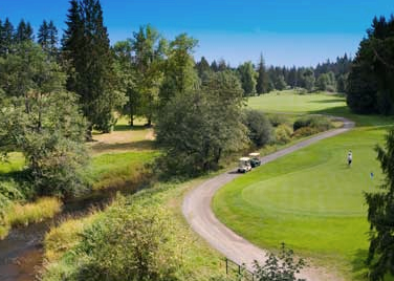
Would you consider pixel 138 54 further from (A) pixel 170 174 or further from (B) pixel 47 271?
(B) pixel 47 271

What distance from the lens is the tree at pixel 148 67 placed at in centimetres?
6581

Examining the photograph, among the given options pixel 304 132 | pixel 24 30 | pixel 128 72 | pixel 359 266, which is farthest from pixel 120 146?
pixel 24 30

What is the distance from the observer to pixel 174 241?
59.2 feet

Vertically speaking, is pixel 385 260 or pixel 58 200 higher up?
pixel 385 260

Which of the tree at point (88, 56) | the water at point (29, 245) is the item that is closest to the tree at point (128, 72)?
the tree at point (88, 56)

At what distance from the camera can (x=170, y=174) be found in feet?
138

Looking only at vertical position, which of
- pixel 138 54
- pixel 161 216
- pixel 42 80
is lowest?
pixel 161 216

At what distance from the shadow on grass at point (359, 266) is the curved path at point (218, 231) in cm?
86

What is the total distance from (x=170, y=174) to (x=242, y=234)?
1905cm

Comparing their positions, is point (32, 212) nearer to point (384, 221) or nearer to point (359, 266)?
point (359, 266)

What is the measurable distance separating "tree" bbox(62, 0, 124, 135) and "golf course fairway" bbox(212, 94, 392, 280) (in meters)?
24.7

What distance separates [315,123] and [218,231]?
46978 mm

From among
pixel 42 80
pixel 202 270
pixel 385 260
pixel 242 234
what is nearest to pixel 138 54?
pixel 42 80

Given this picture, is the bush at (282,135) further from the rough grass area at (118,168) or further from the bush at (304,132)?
the rough grass area at (118,168)
